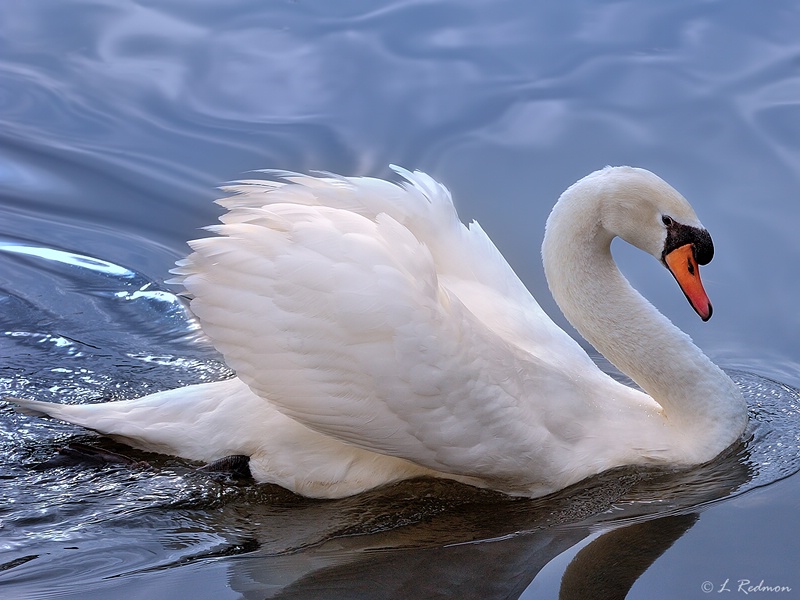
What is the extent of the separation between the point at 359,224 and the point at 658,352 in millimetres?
1507

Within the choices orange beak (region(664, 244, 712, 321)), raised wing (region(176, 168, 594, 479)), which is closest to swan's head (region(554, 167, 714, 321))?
orange beak (region(664, 244, 712, 321))

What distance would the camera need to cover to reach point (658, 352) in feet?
17.0

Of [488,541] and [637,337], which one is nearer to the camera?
[488,541]

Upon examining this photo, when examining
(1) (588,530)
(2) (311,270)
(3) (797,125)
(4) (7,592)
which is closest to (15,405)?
(4) (7,592)

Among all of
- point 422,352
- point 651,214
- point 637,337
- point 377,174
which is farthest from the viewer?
point 377,174

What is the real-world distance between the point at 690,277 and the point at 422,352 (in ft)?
4.49

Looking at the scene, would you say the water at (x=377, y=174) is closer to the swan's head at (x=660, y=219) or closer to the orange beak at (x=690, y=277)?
the orange beak at (x=690, y=277)

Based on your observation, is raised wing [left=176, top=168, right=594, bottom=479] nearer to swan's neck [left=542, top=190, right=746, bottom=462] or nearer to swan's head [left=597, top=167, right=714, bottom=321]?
swan's neck [left=542, top=190, right=746, bottom=462]

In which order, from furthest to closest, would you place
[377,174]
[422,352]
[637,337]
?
[377,174]
[637,337]
[422,352]

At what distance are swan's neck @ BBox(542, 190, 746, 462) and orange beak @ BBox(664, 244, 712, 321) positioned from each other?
20 centimetres

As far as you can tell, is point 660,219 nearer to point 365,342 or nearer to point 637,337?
point 637,337

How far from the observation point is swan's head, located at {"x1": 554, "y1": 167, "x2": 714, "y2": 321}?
4.96 metres

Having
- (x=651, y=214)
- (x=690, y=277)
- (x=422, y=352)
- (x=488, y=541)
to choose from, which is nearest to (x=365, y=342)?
(x=422, y=352)

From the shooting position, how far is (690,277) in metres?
5.05
